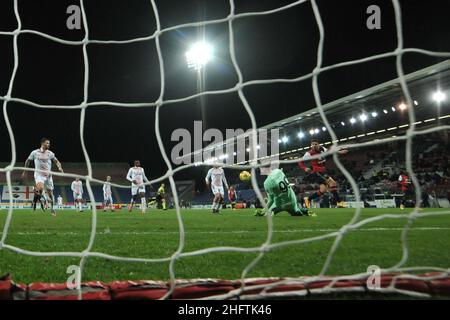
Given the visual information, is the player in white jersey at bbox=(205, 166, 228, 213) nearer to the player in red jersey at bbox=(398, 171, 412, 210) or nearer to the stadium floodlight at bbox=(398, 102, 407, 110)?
the player in red jersey at bbox=(398, 171, 412, 210)

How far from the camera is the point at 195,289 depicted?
1850 mm

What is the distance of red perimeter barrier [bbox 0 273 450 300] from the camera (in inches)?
70.4

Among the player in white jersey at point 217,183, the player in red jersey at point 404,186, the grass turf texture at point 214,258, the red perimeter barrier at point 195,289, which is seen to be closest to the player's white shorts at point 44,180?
the player in white jersey at point 217,183

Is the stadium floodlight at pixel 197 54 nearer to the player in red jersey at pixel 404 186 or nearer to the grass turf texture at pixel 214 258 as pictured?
the grass turf texture at pixel 214 258

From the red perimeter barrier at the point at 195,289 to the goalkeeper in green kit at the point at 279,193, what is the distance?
18.9 feet

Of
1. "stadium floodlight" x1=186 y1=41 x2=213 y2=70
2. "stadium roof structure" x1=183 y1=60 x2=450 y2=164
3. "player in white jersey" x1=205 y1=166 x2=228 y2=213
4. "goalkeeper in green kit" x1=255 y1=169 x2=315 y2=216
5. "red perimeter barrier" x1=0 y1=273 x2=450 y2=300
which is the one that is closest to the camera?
"red perimeter barrier" x1=0 y1=273 x2=450 y2=300

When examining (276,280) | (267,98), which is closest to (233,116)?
(267,98)

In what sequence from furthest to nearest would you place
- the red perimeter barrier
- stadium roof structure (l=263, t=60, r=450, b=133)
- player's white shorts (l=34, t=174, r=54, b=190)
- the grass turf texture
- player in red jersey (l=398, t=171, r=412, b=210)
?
stadium roof structure (l=263, t=60, r=450, b=133)
player in red jersey (l=398, t=171, r=412, b=210)
player's white shorts (l=34, t=174, r=54, b=190)
the grass turf texture
the red perimeter barrier

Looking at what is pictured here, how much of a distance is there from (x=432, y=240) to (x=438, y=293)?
247cm

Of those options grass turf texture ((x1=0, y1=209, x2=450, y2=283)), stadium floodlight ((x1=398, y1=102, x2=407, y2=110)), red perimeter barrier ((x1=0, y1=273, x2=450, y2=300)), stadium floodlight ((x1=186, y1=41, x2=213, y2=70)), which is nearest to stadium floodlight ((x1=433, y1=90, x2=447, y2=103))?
stadium floodlight ((x1=398, y1=102, x2=407, y2=110))

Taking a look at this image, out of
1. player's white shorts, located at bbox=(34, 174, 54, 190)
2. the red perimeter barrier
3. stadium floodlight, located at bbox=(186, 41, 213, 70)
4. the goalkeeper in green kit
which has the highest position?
stadium floodlight, located at bbox=(186, 41, 213, 70)

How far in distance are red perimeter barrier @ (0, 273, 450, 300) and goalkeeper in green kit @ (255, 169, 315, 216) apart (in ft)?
18.9

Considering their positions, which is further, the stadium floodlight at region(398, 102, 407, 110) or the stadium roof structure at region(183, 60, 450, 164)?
the stadium floodlight at region(398, 102, 407, 110)
